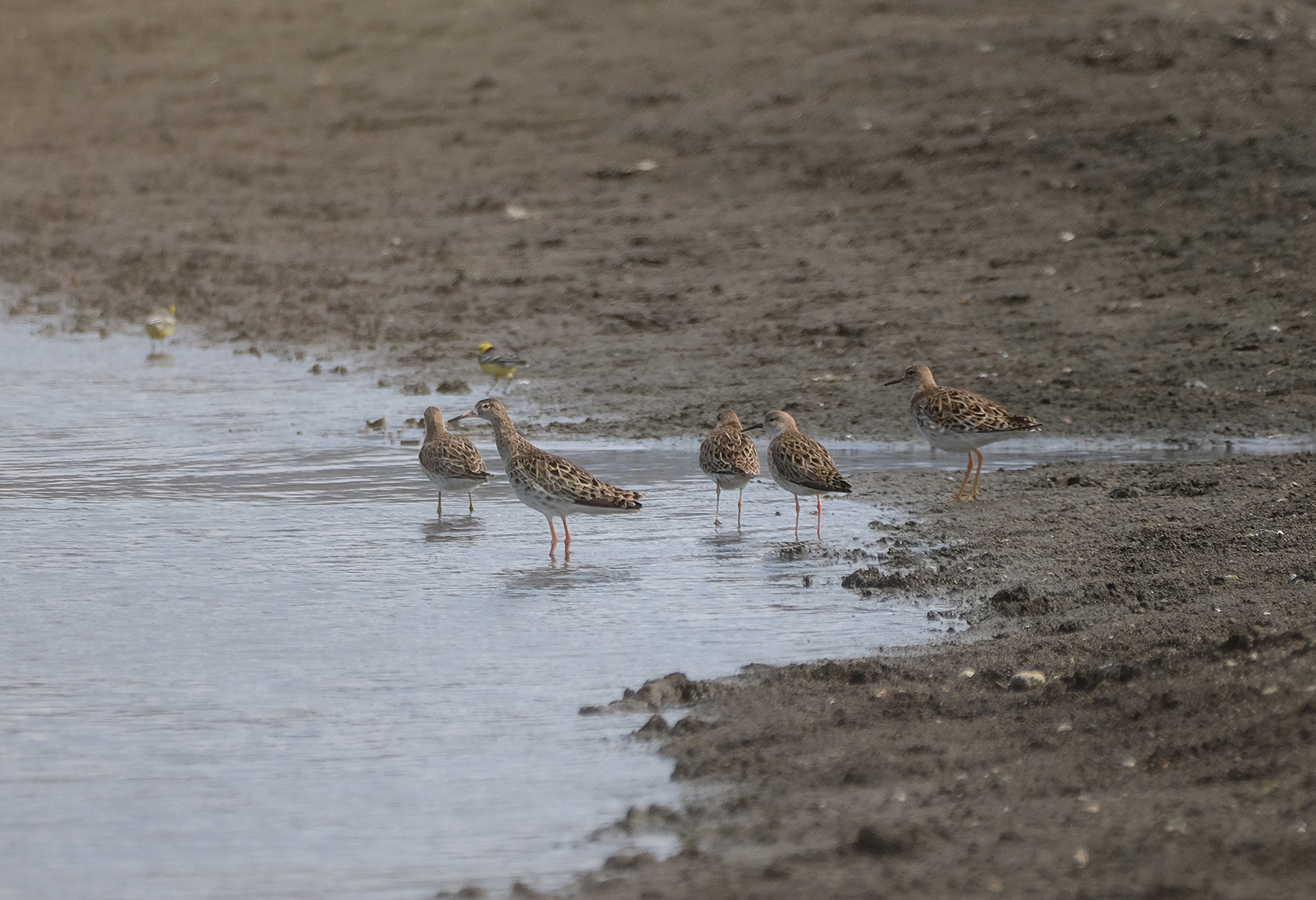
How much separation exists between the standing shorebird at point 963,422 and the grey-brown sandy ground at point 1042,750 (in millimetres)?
2645

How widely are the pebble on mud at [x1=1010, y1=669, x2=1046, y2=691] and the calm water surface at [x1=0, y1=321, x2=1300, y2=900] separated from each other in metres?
1.03

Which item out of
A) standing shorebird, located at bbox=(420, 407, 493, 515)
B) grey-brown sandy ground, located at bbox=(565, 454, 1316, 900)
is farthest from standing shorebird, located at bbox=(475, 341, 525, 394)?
grey-brown sandy ground, located at bbox=(565, 454, 1316, 900)

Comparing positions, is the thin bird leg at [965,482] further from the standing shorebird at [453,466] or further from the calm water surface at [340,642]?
the standing shorebird at [453,466]

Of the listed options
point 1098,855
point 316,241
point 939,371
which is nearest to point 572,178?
point 316,241

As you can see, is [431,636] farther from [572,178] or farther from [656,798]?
[572,178]

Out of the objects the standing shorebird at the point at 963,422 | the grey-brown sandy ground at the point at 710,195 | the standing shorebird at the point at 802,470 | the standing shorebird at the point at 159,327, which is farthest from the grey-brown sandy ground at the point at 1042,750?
the standing shorebird at the point at 159,327

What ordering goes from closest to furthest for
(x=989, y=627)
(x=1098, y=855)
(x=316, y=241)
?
(x=1098, y=855)
(x=989, y=627)
(x=316, y=241)

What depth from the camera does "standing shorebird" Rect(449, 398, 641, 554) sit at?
9492 millimetres

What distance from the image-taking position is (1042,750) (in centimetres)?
538

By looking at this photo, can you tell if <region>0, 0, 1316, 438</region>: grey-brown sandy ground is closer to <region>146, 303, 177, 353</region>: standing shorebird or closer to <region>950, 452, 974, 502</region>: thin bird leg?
<region>146, 303, 177, 353</region>: standing shorebird

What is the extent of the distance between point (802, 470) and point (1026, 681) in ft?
12.5

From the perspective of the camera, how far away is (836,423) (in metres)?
12.6

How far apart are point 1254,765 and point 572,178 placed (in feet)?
54.6

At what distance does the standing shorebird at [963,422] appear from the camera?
1100 cm
